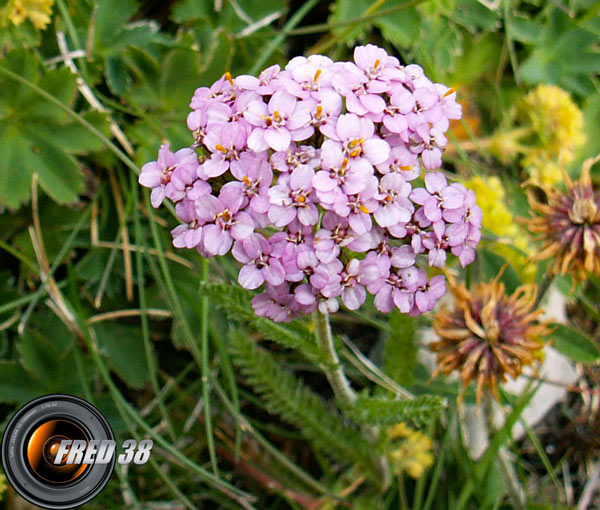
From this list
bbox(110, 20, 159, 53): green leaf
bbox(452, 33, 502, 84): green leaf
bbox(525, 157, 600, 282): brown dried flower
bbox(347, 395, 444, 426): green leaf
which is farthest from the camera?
bbox(452, 33, 502, 84): green leaf

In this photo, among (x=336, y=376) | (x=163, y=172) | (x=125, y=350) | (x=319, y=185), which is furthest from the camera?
(x=125, y=350)

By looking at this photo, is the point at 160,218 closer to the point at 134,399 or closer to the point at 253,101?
the point at 134,399

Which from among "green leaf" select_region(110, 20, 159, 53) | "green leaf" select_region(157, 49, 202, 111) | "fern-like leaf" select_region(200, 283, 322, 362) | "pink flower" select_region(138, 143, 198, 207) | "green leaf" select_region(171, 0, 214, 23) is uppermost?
"green leaf" select_region(171, 0, 214, 23)

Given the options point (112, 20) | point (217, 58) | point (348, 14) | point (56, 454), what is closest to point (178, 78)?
point (217, 58)

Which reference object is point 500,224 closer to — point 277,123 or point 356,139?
point 356,139

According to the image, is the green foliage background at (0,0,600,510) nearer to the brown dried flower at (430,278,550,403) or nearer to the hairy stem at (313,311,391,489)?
the hairy stem at (313,311,391,489)

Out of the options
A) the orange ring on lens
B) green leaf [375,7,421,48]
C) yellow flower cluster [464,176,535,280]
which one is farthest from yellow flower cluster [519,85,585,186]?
the orange ring on lens

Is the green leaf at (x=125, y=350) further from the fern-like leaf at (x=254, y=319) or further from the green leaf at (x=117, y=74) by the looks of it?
the green leaf at (x=117, y=74)
